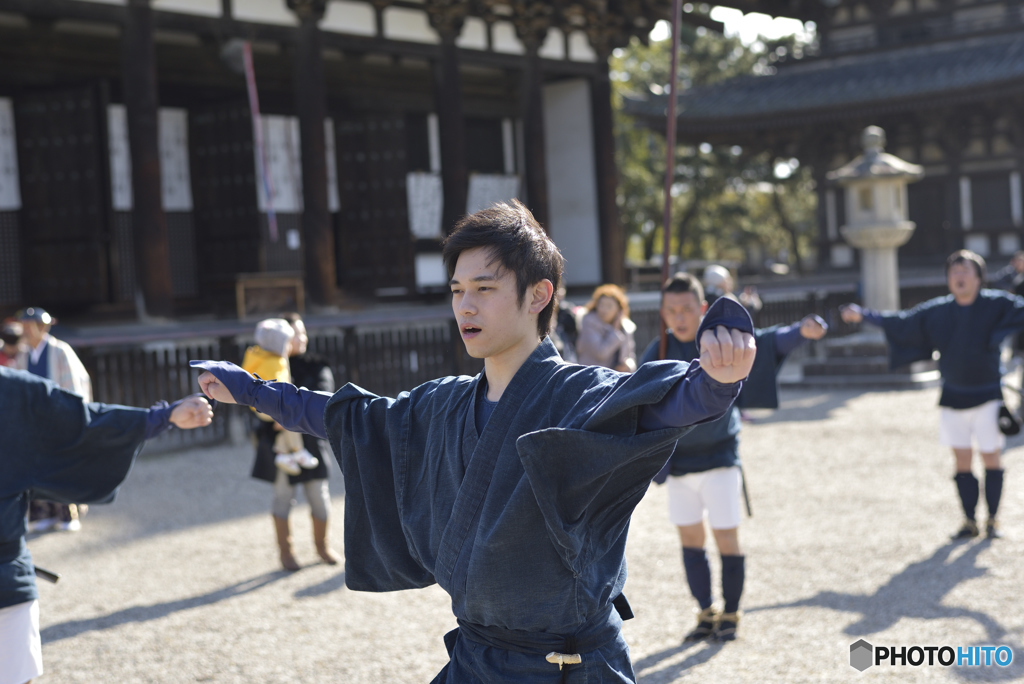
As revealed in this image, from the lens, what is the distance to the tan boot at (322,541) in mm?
5957

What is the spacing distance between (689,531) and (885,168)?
34.6ft

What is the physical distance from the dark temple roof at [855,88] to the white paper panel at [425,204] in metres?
5.40

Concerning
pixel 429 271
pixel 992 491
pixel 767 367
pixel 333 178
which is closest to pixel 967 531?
pixel 992 491

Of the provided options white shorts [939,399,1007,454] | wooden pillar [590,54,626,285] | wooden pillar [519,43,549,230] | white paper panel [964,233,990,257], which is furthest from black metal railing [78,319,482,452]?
white paper panel [964,233,990,257]

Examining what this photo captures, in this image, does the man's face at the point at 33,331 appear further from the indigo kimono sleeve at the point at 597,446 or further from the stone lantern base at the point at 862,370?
the stone lantern base at the point at 862,370

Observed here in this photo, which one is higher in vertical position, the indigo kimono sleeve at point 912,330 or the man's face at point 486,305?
the man's face at point 486,305

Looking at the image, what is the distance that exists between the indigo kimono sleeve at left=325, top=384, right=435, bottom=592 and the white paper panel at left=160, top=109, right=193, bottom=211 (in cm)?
1158

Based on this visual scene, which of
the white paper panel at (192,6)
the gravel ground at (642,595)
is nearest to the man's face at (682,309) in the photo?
the gravel ground at (642,595)

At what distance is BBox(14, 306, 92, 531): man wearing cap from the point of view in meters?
6.90

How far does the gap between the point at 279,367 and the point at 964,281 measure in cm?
405

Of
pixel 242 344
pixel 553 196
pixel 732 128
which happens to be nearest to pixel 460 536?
pixel 242 344

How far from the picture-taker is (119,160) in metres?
12.4

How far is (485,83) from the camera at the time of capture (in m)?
16.0

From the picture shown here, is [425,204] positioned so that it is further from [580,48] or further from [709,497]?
[709,497]
